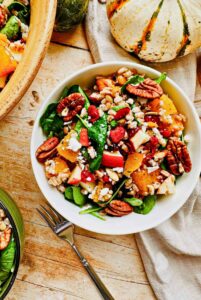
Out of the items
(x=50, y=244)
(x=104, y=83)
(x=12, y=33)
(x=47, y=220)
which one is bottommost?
(x=50, y=244)

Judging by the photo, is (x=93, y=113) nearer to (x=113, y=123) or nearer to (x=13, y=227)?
(x=113, y=123)

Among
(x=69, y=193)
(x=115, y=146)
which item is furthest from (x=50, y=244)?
(x=115, y=146)

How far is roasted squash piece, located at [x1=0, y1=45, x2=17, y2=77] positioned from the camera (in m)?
1.72

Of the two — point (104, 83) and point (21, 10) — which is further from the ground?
point (21, 10)

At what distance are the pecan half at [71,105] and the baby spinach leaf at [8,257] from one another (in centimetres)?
52

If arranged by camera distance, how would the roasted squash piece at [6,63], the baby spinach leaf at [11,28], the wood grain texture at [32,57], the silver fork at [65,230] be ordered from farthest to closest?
the silver fork at [65,230], the baby spinach leaf at [11,28], the roasted squash piece at [6,63], the wood grain texture at [32,57]

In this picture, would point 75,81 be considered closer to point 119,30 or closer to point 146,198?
point 119,30

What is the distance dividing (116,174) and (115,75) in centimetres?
40

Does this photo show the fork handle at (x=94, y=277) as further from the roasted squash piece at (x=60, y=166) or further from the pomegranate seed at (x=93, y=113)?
the pomegranate seed at (x=93, y=113)

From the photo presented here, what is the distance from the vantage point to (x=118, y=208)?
1801 mm

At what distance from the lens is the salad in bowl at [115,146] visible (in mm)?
1742

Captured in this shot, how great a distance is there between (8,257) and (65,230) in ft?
0.89

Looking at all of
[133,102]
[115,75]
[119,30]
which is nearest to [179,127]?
[133,102]

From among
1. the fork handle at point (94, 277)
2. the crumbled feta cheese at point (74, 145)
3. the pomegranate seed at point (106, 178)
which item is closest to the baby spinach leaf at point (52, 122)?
the crumbled feta cheese at point (74, 145)
